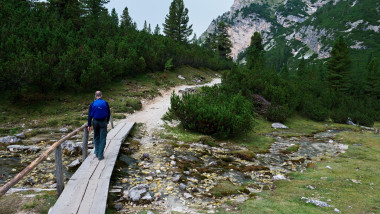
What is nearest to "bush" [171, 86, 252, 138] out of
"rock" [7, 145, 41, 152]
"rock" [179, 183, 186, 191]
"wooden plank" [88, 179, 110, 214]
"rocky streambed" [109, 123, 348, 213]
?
"rocky streambed" [109, 123, 348, 213]

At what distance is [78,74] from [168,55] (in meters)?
17.7

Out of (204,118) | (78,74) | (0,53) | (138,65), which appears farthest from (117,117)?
(138,65)

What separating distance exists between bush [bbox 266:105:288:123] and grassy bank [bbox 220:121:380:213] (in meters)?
7.40

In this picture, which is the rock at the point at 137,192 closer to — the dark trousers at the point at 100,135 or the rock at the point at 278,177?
the dark trousers at the point at 100,135

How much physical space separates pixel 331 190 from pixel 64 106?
52.1 feet

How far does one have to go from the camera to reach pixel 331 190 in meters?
6.27

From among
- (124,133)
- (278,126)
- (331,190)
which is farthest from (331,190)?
(278,126)

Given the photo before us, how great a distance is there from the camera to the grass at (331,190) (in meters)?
5.05

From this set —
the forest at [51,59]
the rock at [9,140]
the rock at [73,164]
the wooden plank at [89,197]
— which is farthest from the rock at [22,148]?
the forest at [51,59]

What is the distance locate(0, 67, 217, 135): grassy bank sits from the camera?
12453 mm

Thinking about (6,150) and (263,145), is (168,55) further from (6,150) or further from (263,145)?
(6,150)

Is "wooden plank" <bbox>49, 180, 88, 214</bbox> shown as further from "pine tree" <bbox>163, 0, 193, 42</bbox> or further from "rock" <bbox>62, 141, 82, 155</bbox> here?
"pine tree" <bbox>163, 0, 193, 42</bbox>

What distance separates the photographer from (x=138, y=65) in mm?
25062

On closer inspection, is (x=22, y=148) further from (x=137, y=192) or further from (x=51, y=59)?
(x=51, y=59)
